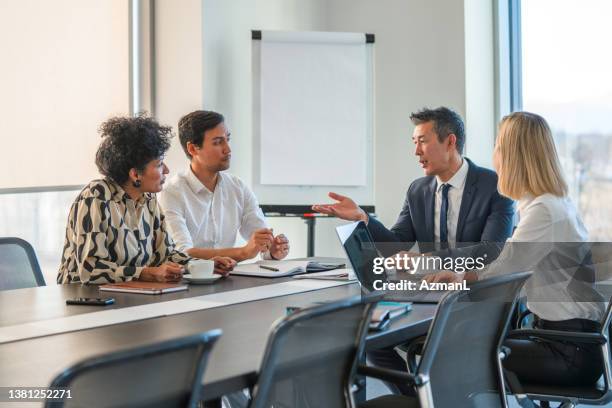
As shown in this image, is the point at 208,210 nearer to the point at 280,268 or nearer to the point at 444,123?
the point at 280,268

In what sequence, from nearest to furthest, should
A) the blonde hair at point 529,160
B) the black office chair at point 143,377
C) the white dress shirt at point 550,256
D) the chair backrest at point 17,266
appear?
the black office chair at point 143,377, the white dress shirt at point 550,256, the blonde hair at point 529,160, the chair backrest at point 17,266

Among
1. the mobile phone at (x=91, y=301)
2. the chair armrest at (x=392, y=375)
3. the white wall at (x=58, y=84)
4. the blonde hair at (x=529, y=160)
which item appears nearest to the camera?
the chair armrest at (x=392, y=375)

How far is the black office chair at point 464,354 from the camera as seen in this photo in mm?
1902

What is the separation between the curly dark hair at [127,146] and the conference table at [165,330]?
1.77 feet

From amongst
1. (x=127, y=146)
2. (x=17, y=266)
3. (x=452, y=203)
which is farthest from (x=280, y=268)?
(x=17, y=266)

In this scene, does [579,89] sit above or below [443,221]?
above

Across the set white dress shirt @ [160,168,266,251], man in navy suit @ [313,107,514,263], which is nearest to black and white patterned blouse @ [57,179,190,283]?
white dress shirt @ [160,168,266,251]

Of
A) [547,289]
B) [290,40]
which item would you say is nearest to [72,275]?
[547,289]

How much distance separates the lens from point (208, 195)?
3982 millimetres

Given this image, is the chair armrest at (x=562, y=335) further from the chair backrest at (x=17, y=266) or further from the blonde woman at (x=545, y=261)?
the chair backrest at (x=17, y=266)

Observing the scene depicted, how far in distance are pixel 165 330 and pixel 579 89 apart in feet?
13.4

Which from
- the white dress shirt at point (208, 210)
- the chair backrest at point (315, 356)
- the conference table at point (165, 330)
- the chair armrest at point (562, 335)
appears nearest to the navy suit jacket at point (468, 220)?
the chair armrest at point (562, 335)

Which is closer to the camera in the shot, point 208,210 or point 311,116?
point 208,210

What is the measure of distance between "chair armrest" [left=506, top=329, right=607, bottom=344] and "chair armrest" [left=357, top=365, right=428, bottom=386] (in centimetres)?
75
